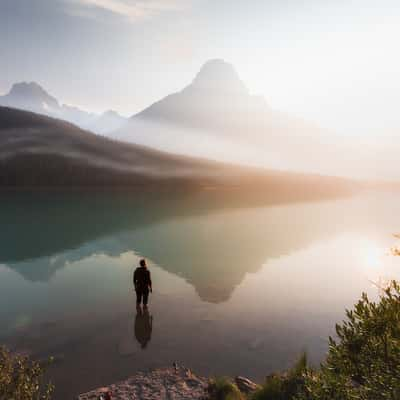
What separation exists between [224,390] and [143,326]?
5.05 metres

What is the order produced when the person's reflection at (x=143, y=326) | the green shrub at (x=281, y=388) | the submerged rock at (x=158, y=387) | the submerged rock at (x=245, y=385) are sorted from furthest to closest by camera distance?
the person's reflection at (x=143, y=326) < the submerged rock at (x=245, y=385) < the submerged rock at (x=158, y=387) < the green shrub at (x=281, y=388)

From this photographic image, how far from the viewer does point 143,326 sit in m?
10.8

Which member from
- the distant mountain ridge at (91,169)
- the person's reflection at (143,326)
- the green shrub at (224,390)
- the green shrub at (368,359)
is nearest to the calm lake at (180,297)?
the person's reflection at (143,326)

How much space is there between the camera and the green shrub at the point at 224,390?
6449mm

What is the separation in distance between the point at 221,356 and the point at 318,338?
4192 mm

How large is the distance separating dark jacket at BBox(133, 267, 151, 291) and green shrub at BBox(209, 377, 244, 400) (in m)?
5.32

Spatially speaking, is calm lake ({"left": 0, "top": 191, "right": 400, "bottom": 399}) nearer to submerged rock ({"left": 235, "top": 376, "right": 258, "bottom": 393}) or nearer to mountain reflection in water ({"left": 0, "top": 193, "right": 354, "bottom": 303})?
mountain reflection in water ({"left": 0, "top": 193, "right": 354, "bottom": 303})

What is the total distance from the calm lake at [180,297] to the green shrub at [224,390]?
127 cm

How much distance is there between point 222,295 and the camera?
14.9 m

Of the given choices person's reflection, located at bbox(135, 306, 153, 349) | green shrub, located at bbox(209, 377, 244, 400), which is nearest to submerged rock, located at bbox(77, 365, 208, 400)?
green shrub, located at bbox(209, 377, 244, 400)

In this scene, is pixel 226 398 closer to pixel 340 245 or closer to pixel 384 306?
pixel 384 306

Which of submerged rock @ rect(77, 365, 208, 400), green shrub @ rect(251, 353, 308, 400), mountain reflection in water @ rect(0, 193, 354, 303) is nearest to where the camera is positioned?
green shrub @ rect(251, 353, 308, 400)

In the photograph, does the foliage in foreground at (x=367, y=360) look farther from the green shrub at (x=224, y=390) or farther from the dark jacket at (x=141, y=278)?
the dark jacket at (x=141, y=278)

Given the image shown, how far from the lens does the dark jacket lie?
11367 mm
